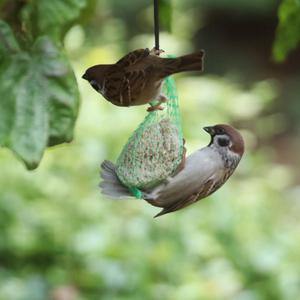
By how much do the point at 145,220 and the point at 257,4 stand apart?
567cm

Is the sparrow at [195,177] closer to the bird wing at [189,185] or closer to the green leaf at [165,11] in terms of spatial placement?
the bird wing at [189,185]

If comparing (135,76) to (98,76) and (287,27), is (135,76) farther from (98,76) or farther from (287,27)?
(287,27)

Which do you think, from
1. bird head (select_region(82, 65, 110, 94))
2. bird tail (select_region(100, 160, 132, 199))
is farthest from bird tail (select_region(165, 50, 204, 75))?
bird tail (select_region(100, 160, 132, 199))

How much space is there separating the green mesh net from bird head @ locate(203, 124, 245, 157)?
64 mm

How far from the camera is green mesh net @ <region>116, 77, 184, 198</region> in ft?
4.89

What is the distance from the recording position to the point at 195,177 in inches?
57.6

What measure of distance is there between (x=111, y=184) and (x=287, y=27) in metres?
0.43

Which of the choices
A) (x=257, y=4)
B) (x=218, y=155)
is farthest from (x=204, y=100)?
(x=257, y=4)

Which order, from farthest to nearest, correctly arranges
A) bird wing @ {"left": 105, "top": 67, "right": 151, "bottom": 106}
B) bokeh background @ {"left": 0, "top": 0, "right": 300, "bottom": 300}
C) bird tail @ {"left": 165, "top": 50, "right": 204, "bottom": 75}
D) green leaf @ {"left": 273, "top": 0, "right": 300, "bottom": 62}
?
bokeh background @ {"left": 0, "top": 0, "right": 300, "bottom": 300} < green leaf @ {"left": 273, "top": 0, "right": 300, "bottom": 62} < bird wing @ {"left": 105, "top": 67, "right": 151, "bottom": 106} < bird tail @ {"left": 165, "top": 50, "right": 204, "bottom": 75}

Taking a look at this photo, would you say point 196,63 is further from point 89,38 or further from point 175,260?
point 89,38

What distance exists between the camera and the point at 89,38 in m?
5.12

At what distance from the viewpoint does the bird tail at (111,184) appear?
1481 mm

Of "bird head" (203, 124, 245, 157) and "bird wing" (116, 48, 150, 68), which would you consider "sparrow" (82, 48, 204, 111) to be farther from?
"bird head" (203, 124, 245, 157)

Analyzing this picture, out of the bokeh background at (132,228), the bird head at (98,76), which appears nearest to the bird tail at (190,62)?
the bird head at (98,76)
